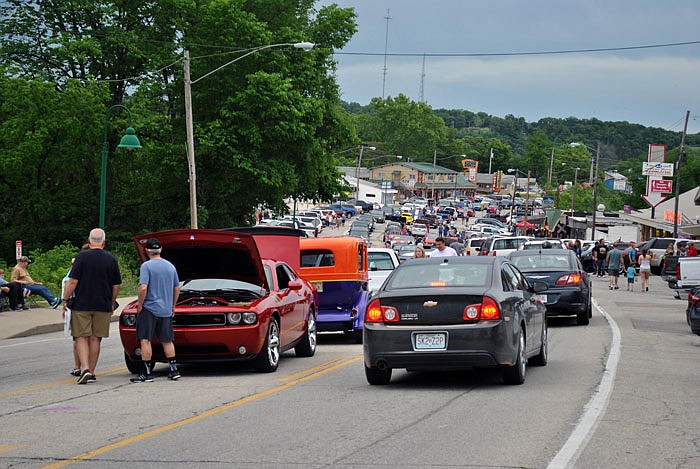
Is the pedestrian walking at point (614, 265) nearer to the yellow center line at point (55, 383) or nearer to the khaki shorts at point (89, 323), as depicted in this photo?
the yellow center line at point (55, 383)

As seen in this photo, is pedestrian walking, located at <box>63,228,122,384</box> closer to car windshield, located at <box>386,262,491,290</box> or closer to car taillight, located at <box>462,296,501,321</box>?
car windshield, located at <box>386,262,491,290</box>

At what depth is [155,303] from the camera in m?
13.0

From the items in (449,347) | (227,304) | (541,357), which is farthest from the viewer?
(541,357)

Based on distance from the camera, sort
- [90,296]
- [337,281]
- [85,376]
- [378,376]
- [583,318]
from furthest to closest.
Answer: [583,318] < [337,281] < [85,376] < [90,296] < [378,376]

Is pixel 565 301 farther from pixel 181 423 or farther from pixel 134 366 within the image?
pixel 181 423

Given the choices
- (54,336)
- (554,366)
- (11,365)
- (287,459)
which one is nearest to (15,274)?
(54,336)

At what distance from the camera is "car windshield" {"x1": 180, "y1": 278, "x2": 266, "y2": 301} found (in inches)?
569

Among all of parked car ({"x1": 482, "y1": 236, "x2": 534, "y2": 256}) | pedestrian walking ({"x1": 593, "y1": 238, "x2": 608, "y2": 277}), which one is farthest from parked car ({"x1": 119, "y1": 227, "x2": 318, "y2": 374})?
pedestrian walking ({"x1": 593, "y1": 238, "x2": 608, "y2": 277})

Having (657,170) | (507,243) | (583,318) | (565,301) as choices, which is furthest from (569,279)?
(657,170)

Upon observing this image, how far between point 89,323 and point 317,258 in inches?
284

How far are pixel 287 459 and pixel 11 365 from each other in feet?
31.3

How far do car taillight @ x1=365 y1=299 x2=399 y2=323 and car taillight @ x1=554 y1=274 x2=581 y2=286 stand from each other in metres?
11.3

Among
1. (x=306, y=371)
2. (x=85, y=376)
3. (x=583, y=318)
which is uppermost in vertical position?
(x=85, y=376)

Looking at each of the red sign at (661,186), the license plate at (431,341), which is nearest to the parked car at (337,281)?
the license plate at (431,341)
